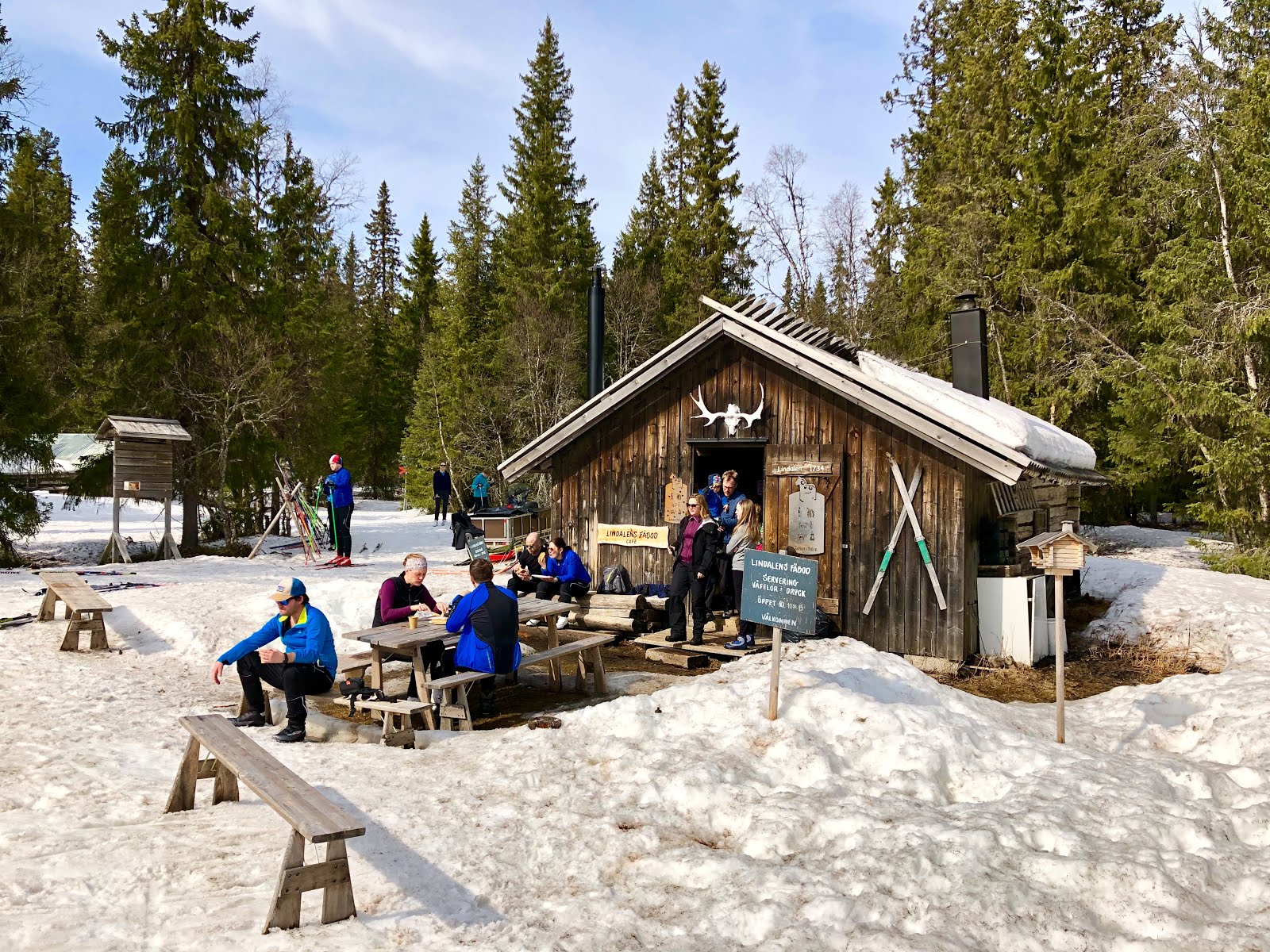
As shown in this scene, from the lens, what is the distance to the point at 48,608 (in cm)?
1130

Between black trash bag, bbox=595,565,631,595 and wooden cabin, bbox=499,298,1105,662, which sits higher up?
wooden cabin, bbox=499,298,1105,662

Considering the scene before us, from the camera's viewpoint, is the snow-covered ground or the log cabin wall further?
A: the log cabin wall

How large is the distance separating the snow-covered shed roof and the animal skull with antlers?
58cm

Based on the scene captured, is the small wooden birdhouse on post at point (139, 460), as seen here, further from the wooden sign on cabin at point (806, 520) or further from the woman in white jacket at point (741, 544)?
the wooden sign on cabin at point (806, 520)

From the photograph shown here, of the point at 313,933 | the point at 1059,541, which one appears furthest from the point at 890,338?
the point at 313,933

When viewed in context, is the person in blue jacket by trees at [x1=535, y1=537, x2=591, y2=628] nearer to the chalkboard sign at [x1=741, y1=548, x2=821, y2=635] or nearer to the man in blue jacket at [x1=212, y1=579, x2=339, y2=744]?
the man in blue jacket at [x1=212, y1=579, x2=339, y2=744]

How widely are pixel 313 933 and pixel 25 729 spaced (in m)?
4.81

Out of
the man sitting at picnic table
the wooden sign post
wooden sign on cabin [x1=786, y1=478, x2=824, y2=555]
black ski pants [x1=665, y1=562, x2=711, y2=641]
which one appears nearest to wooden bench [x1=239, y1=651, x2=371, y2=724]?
the man sitting at picnic table

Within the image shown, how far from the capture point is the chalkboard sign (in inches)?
280

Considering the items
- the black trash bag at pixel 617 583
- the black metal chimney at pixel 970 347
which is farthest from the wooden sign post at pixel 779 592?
the black metal chimney at pixel 970 347

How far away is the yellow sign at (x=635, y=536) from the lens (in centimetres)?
1258

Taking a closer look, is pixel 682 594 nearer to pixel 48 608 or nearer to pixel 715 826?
pixel 715 826

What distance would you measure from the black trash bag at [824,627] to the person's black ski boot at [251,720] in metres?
6.37

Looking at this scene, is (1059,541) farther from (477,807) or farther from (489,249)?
(489,249)
